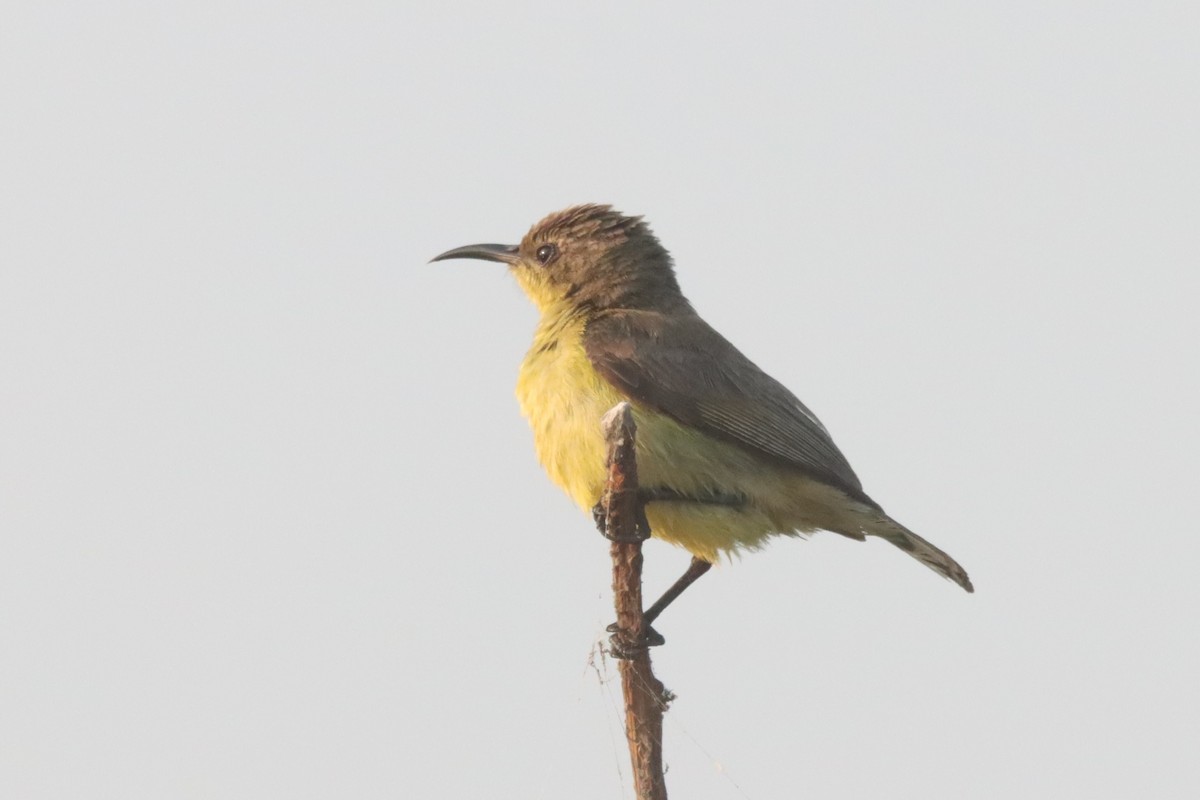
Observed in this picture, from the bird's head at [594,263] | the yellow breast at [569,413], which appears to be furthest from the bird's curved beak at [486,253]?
the yellow breast at [569,413]

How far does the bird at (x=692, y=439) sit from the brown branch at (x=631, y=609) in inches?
41.2

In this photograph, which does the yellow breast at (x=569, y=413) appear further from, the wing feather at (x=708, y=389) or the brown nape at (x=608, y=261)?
the brown nape at (x=608, y=261)

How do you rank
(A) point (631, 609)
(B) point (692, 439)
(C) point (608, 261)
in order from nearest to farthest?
1. (A) point (631, 609)
2. (B) point (692, 439)
3. (C) point (608, 261)

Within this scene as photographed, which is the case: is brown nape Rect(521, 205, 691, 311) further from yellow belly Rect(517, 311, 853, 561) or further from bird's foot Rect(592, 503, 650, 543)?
bird's foot Rect(592, 503, 650, 543)

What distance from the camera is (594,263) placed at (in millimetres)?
8461

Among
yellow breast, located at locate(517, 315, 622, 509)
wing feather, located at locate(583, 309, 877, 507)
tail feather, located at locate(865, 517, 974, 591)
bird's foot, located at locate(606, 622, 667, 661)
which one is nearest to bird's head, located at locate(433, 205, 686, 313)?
wing feather, located at locate(583, 309, 877, 507)

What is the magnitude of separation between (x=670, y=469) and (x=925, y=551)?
1.49 metres

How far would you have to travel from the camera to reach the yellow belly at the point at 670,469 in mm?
6934

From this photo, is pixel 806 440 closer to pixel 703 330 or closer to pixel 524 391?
pixel 703 330

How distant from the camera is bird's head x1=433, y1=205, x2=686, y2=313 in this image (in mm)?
8352

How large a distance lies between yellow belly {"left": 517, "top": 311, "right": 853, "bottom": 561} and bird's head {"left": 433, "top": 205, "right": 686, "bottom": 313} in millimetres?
929

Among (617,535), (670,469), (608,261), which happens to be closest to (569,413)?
(670,469)

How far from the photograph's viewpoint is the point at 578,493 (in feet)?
22.8

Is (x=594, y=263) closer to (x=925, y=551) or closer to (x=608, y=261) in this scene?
(x=608, y=261)
